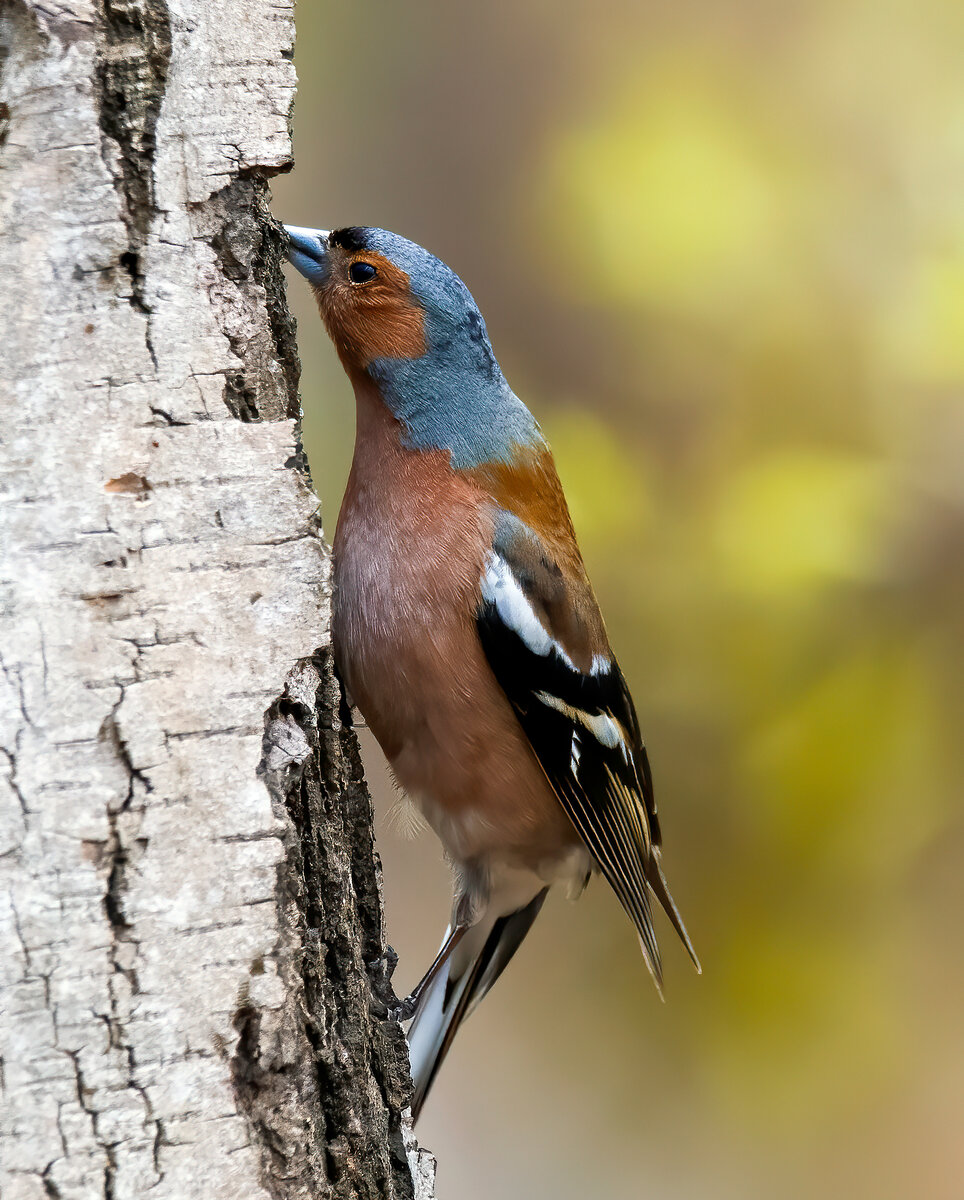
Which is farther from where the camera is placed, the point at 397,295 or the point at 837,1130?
the point at 837,1130

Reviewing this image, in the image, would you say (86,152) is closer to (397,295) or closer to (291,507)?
(291,507)

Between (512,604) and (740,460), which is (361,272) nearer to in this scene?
(512,604)

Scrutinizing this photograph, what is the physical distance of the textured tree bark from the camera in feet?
4.05

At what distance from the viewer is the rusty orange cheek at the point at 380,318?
2211 millimetres

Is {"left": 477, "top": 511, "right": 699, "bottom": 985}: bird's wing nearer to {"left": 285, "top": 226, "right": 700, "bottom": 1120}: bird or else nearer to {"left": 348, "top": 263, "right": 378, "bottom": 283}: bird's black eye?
{"left": 285, "top": 226, "right": 700, "bottom": 1120}: bird

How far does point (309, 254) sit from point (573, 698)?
106 centimetres

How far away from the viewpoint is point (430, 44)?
343 centimetres

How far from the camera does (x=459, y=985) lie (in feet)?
8.06

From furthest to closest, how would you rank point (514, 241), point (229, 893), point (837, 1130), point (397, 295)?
point (837, 1130) → point (514, 241) → point (397, 295) → point (229, 893)

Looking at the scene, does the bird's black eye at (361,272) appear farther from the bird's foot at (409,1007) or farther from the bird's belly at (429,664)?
the bird's foot at (409,1007)

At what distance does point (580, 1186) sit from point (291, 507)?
3.13 metres

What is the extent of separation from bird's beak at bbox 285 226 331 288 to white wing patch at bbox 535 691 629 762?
967 mm

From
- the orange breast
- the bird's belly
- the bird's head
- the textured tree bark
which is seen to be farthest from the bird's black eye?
the textured tree bark

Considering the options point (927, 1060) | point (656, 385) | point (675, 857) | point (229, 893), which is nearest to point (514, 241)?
point (656, 385)
